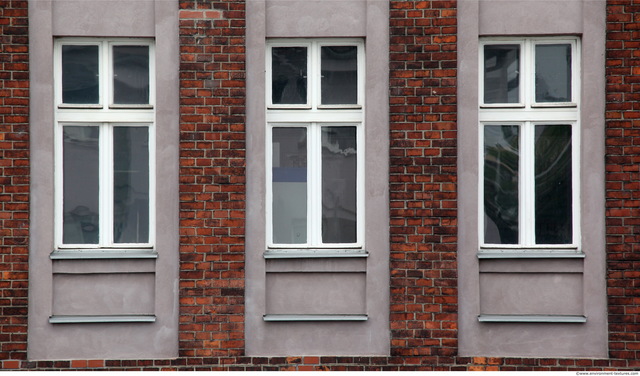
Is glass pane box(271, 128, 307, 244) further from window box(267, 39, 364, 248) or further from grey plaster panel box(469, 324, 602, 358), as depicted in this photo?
grey plaster panel box(469, 324, 602, 358)

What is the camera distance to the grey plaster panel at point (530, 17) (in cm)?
787

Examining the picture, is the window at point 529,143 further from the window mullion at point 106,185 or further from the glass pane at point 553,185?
the window mullion at point 106,185

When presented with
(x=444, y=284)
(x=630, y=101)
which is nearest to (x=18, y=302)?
(x=444, y=284)

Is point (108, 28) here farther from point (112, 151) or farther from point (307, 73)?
point (307, 73)

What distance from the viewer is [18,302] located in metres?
7.73

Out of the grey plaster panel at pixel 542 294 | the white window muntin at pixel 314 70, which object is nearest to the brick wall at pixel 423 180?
the white window muntin at pixel 314 70

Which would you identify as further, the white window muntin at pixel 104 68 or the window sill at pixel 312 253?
the white window muntin at pixel 104 68

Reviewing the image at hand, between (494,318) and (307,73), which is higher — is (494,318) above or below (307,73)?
below

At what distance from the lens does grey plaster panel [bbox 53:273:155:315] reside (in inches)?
309

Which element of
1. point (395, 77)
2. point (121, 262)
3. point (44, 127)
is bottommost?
point (121, 262)

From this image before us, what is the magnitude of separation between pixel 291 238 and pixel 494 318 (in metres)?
2.21

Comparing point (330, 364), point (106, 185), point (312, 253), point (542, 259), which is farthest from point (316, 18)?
point (330, 364)

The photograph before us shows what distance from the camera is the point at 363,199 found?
8023 millimetres

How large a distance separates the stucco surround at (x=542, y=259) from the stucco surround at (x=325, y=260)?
2.69 ft
